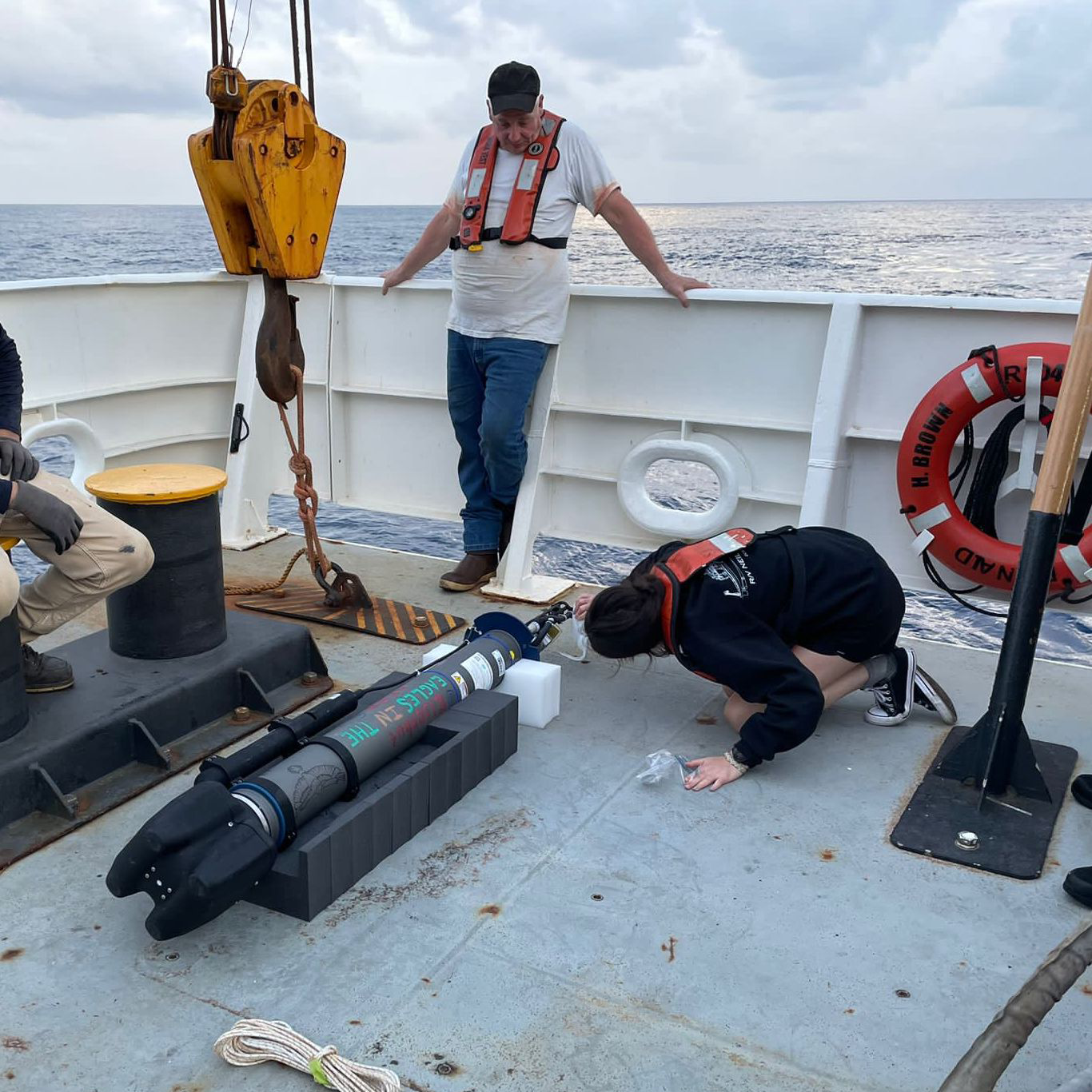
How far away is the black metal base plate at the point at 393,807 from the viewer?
218cm

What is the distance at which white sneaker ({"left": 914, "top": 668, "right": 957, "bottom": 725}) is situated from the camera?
318 centimetres

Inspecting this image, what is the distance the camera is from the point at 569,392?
4527mm

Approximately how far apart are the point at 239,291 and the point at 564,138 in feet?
6.11

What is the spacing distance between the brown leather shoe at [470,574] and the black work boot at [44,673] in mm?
1752

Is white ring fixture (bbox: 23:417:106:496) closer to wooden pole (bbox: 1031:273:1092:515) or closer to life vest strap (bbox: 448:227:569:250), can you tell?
life vest strap (bbox: 448:227:569:250)

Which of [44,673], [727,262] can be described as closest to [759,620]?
[44,673]

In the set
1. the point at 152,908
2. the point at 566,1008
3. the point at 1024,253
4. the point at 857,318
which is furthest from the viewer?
the point at 1024,253

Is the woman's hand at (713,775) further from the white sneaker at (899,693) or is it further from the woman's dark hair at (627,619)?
the white sneaker at (899,693)

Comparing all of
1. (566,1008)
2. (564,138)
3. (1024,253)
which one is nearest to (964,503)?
(564,138)

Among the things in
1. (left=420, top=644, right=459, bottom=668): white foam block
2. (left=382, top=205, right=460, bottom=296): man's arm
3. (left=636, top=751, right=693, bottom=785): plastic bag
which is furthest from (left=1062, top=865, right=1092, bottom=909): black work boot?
(left=382, top=205, right=460, bottom=296): man's arm

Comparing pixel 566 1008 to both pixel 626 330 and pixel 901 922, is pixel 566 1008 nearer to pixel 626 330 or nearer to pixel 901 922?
pixel 901 922

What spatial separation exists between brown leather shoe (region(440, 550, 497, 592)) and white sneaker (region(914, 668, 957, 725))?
1837 mm

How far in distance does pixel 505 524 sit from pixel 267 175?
72.2 inches

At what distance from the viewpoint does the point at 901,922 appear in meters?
2.22
